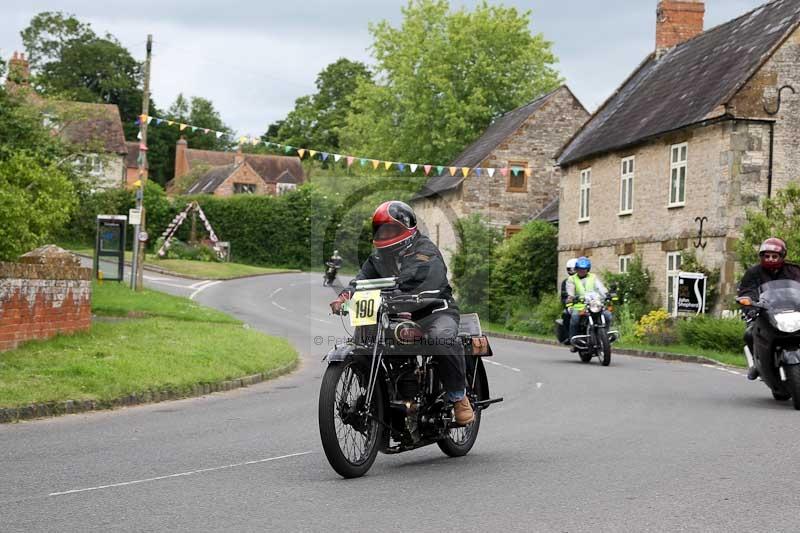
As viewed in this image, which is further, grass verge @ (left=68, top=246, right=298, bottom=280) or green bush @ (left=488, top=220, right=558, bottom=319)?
grass verge @ (left=68, top=246, right=298, bottom=280)

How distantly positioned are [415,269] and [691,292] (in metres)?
21.4

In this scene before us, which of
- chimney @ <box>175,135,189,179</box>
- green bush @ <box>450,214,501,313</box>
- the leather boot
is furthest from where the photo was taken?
chimney @ <box>175,135,189,179</box>

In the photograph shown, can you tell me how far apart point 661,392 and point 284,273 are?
50.3 m

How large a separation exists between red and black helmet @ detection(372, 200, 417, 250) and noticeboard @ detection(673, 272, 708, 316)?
69.4ft


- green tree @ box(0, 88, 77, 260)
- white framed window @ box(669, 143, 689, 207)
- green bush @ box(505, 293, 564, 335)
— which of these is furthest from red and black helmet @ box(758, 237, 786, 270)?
green bush @ box(505, 293, 564, 335)

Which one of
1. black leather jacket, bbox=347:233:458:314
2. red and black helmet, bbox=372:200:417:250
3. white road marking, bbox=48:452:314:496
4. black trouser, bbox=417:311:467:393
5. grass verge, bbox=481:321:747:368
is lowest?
white road marking, bbox=48:452:314:496

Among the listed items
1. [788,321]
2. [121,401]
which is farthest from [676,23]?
[121,401]

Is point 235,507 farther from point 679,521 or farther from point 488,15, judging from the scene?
point 488,15

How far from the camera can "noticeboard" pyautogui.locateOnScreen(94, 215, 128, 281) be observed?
3938cm

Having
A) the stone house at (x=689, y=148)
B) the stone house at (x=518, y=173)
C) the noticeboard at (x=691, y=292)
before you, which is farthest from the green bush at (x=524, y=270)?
the noticeboard at (x=691, y=292)

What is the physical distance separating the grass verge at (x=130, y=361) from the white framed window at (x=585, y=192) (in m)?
17.4

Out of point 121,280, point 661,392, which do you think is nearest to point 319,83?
point 121,280

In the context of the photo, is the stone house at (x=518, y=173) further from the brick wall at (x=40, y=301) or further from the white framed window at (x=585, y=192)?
the brick wall at (x=40, y=301)

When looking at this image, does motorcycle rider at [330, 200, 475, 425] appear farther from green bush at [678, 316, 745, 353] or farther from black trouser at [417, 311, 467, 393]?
green bush at [678, 316, 745, 353]
